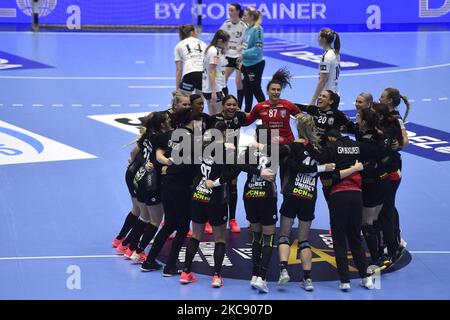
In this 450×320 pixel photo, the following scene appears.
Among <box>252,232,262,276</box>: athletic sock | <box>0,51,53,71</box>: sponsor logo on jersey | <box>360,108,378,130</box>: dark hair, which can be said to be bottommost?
<box>252,232,262,276</box>: athletic sock

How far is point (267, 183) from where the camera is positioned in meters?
9.48

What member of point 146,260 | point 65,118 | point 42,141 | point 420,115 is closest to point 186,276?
point 146,260

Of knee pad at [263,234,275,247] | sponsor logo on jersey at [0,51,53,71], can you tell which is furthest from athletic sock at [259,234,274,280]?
sponsor logo on jersey at [0,51,53,71]

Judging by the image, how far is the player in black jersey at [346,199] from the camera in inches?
371

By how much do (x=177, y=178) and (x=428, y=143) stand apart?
7.79 metres

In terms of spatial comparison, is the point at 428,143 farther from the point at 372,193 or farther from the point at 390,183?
the point at 372,193

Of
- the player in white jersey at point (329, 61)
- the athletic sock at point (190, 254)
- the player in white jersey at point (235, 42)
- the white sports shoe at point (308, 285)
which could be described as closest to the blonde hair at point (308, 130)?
the white sports shoe at point (308, 285)

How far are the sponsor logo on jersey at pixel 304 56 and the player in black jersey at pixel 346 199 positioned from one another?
14.2 m

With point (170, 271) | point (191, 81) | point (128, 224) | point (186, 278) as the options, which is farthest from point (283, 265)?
point (191, 81)

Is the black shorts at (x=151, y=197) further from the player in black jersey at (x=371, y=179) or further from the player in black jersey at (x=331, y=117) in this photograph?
the player in black jersey at (x=371, y=179)

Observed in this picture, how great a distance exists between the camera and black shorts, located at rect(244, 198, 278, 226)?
31.1ft

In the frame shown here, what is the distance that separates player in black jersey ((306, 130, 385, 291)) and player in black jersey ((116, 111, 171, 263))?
6.14ft

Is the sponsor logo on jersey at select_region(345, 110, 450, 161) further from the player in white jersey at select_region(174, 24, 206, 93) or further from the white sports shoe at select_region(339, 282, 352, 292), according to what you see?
the white sports shoe at select_region(339, 282, 352, 292)
